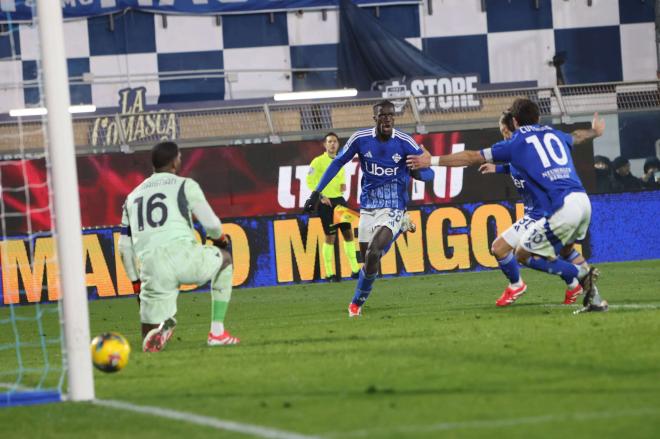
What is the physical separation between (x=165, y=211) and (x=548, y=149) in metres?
3.07

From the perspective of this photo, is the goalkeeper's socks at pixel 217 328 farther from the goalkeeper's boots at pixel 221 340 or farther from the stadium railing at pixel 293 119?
the stadium railing at pixel 293 119

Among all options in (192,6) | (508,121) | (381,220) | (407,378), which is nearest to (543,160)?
(508,121)

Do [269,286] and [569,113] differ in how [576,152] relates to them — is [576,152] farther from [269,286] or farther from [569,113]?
[269,286]

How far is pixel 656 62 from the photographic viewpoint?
24719mm

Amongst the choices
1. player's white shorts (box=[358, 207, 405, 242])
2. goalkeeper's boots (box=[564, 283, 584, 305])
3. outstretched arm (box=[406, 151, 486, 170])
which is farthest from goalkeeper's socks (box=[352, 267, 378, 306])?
goalkeeper's boots (box=[564, 283, 584, 305])

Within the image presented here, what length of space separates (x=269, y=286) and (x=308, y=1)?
7118 millimetres

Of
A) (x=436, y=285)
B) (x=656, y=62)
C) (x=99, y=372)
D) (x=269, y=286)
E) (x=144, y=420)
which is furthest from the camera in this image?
(x=656, y=62)

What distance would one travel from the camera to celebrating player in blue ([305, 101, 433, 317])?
11.6 metres

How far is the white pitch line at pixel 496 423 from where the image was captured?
5.09 m

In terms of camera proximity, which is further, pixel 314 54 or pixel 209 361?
pixel 314 54

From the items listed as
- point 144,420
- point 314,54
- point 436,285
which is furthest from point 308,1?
point 144,420

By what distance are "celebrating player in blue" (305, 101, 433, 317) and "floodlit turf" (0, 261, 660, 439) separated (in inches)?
31.4

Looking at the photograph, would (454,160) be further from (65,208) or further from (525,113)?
(65,208)

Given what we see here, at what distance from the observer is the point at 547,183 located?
1005 centimetres
